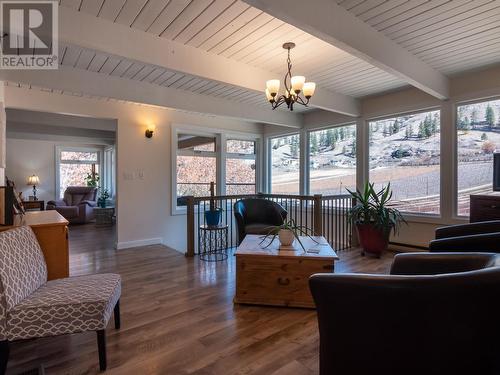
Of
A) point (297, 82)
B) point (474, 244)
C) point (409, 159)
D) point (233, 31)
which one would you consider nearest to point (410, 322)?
point (474, 244)

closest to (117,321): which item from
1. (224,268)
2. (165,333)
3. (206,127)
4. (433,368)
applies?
(165,333)

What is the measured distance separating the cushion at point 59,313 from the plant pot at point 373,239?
3386 mm

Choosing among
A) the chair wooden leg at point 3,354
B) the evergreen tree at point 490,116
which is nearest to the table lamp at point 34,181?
the chair wooden leg at point 3,354

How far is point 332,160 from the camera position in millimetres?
5547

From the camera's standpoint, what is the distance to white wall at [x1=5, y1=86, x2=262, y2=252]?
4582mm

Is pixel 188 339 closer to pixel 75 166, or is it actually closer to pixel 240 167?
pixel 240 167

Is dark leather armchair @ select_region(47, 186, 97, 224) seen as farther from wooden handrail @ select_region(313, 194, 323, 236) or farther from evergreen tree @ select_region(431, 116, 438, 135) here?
evergreen tree @ select_region(431, 116, 438, 135)

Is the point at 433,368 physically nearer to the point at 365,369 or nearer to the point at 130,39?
the point at 365,369

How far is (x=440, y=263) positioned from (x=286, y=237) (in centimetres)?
128

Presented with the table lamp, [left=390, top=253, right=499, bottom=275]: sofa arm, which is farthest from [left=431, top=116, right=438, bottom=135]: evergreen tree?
the table lamp

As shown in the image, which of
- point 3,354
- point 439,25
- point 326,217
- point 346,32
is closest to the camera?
point 3,354

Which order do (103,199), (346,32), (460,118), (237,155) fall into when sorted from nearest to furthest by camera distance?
(346,32)
(460,118)
(237,155)
(103,199)

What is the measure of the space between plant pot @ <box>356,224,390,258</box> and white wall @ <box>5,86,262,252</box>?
314 cm

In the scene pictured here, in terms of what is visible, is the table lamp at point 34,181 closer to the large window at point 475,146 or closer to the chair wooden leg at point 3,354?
the chair wooden leg at point 3,354
